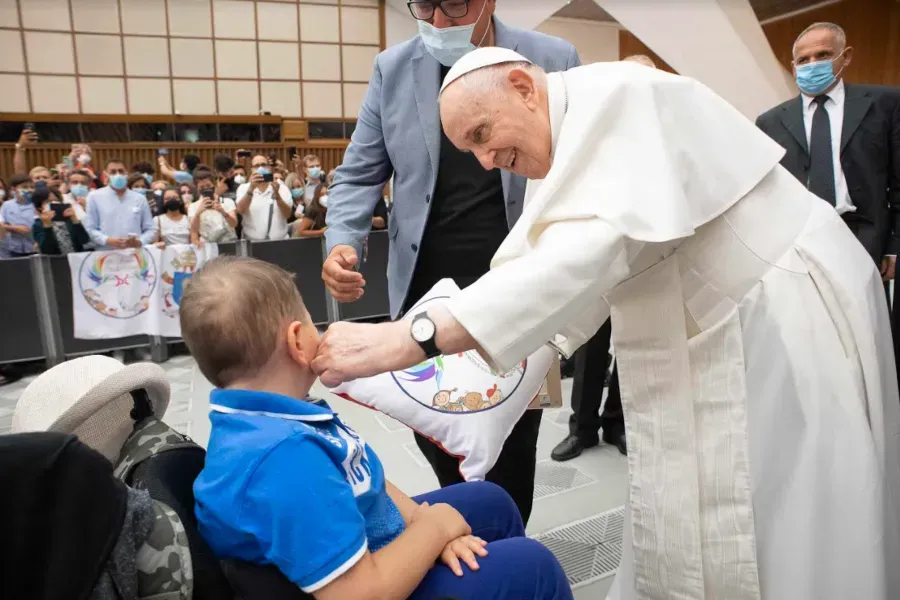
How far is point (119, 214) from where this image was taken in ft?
17.3

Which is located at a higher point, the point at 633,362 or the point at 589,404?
the point at 633,362

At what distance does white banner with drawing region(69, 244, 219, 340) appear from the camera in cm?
461

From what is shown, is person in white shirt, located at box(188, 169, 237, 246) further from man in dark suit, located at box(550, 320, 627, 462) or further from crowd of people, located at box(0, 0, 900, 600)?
crowd of people, located at box(0, 0, 900, 600)

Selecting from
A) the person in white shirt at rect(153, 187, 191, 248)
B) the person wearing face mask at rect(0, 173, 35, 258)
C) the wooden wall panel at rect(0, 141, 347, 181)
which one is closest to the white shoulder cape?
the person in white shirt at rect(153, 187, 191, 248)

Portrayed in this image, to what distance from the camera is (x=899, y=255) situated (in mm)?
3158

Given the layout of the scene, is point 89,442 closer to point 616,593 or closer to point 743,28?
point 616,593

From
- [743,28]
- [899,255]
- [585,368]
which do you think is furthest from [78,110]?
[899,255]

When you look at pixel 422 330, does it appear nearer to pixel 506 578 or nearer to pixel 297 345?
pixel 297 345

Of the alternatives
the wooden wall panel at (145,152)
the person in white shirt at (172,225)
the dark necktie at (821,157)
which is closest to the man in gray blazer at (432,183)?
the dark necktie at (821,157)

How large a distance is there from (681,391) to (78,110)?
1307 cm

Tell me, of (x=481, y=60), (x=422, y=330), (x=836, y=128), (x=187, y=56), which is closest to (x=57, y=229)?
(x=481, y=60)

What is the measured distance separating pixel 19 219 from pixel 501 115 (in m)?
5.67

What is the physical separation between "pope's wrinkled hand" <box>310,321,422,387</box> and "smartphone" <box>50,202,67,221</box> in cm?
461

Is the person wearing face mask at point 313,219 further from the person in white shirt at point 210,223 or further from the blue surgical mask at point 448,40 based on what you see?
the blue surgical mask at point 448,40
